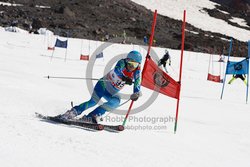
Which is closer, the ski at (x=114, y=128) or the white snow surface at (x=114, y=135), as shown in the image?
the white snow surface at (x=114, y=135)

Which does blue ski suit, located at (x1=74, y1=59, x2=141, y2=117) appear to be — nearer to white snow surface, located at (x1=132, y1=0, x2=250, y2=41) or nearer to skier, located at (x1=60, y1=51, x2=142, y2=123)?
skier, located at (x1=60, y1=51, x2=142, y2=123)

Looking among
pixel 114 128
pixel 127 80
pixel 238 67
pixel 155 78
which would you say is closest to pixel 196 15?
pixel 238 67

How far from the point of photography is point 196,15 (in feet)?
237

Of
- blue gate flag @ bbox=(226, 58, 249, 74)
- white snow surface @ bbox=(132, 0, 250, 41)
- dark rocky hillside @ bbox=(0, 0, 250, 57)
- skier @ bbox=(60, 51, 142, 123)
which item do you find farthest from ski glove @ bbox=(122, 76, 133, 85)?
white snow surface @ bbox=(132, 0, 250, 41)

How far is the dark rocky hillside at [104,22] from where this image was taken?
48716 mm

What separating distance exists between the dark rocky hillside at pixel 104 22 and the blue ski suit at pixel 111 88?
37.3 meters

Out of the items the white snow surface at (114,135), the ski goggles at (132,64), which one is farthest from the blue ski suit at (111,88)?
the white snow surface at (114,135)

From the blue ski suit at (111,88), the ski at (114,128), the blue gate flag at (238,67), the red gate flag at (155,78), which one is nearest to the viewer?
the ski at (114,128)

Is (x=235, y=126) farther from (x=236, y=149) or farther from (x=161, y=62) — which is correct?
(x=161, y=62)

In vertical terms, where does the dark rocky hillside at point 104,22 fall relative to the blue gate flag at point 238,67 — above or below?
above

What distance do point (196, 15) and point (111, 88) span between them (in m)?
67.7

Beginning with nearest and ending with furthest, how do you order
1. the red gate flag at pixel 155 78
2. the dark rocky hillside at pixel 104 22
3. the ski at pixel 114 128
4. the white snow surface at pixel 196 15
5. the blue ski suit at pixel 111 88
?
the ski at pixel 114 128 → the blue ski suit at pixel 111 88 → the red gate flag at pixel 155 78 → the dark rocky hillside at pixel 104 22 → the white snow surface at pixel 196 15

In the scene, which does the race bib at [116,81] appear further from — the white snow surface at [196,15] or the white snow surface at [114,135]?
the white snow surface at [196,15]

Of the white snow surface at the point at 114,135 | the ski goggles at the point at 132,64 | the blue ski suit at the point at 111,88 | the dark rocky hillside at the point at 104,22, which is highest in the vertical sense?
the dark rocky hillside at the point at 104,22
